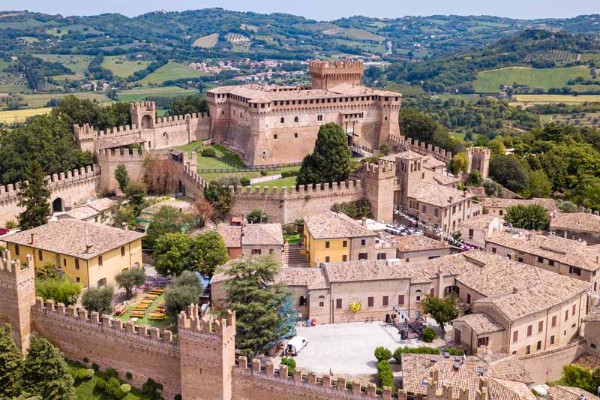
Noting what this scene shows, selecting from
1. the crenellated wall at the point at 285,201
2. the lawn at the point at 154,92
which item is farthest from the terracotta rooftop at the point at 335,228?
the lawn at the point at 154,92

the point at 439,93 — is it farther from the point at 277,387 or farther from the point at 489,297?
the point at 277,387

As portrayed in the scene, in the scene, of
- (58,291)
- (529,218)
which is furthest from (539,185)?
(58,291)

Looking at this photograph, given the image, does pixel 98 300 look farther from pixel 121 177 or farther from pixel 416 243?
pixel 121 177

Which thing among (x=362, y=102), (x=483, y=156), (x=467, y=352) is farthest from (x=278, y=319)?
(x=362, y=102)

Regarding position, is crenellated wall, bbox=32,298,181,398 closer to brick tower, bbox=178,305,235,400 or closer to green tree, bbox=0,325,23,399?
brick tower, bbox=178,305,235,400

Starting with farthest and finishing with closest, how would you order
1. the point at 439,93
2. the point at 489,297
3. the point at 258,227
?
1. the point at 439,93
2. the point at 258,227
3. the point at 489,297

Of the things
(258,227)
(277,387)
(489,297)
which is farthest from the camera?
(258,227)
